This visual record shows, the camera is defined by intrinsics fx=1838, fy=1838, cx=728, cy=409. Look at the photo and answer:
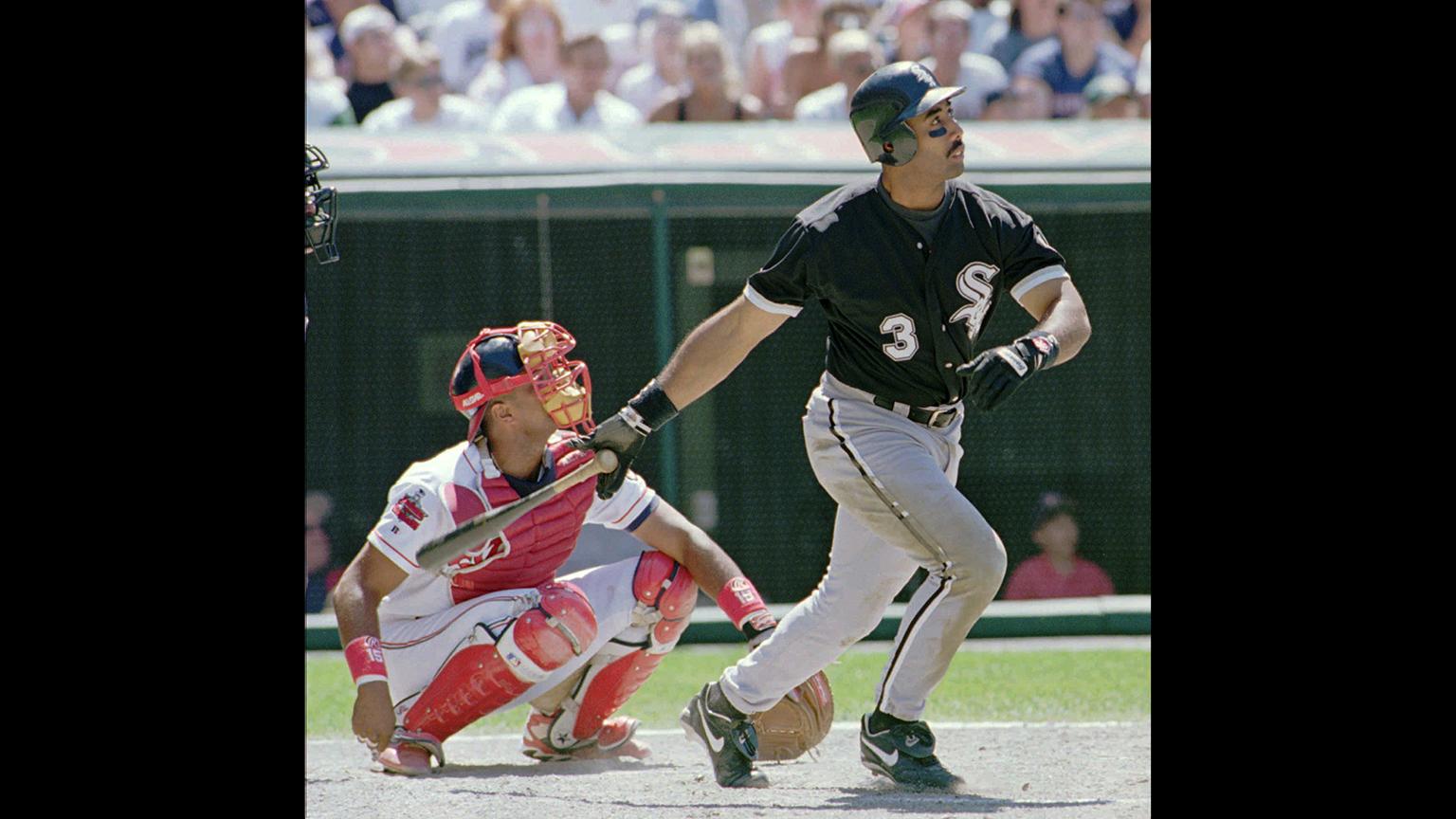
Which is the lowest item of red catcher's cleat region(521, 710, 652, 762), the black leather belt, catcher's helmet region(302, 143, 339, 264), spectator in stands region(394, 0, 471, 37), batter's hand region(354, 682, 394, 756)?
red catcher's cleat region(521, 710, 652, 762)

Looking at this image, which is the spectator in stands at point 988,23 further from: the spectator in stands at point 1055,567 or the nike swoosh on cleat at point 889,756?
the nike swoosh on cleat at point 889,756

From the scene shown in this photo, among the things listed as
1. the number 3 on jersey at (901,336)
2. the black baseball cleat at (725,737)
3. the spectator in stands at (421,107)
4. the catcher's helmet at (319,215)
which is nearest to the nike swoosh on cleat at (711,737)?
the black baseball cleat at (725,737)

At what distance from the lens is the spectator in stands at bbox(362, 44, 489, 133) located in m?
9.76

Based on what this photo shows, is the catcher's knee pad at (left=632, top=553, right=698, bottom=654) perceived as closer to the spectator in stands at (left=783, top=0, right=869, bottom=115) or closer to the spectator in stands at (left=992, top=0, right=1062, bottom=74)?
the spectator in stands at (left=783, top=0, right=869, bottom=115)

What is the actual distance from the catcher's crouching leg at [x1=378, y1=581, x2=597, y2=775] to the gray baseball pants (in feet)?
1.39

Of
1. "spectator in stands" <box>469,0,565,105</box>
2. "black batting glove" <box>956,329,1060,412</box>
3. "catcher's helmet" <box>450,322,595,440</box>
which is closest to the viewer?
"black batting glove" <box>956,329,1060,412</box>

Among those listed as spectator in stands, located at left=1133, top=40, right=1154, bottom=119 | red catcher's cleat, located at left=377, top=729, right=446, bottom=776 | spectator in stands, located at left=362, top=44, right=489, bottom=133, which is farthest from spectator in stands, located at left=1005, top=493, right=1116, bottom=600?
red catcher's cleat, located at left=377, top=729, right=446, bottom=776

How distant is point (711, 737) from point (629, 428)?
2.61 feet

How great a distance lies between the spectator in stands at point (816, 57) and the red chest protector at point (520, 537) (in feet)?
17.9

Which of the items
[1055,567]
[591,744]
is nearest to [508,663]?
[591,744]

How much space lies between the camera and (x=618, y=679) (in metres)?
4.86

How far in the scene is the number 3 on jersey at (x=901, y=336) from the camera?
4324mm
